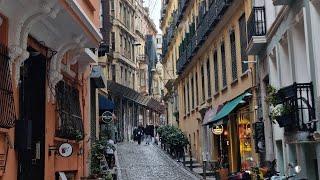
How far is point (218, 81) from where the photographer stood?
25.0m

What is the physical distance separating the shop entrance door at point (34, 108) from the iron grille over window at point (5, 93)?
5.43 ft

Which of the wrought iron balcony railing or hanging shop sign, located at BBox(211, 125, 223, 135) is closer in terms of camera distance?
the wrought iron balcony railing

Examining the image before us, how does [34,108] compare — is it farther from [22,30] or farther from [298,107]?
[298,107]

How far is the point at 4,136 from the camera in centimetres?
847

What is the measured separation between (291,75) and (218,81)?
1113 cm

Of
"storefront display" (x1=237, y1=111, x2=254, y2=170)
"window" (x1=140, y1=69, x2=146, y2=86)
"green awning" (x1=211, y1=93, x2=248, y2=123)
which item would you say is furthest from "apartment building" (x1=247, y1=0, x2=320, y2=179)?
"window" (x1=140, y1=69, x2=146, y2=86)

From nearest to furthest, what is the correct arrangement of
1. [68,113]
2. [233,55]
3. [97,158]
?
[68,113], [97,158], [233,55]

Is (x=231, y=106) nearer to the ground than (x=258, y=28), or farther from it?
nearer to the ground

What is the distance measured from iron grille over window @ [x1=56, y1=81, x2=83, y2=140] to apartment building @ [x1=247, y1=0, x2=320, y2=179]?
4.74m

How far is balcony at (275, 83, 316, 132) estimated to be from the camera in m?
11.1

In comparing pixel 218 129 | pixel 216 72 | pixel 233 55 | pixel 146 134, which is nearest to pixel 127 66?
pixel 146 134

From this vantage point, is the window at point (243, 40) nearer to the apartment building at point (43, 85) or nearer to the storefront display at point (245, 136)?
the storefront display at point (245, 136)

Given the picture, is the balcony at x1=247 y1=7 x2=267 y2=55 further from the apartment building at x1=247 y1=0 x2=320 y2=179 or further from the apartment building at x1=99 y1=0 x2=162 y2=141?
the apartment building at x1=99 y1=0 x2=162 y2=141

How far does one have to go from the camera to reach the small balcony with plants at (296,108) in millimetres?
11077
